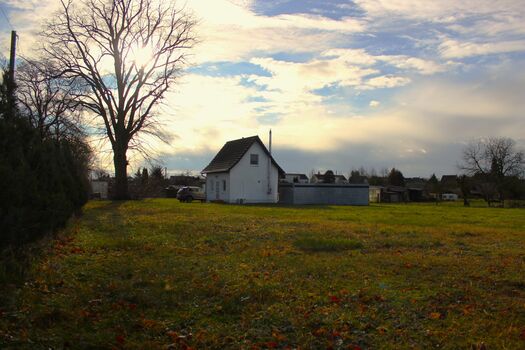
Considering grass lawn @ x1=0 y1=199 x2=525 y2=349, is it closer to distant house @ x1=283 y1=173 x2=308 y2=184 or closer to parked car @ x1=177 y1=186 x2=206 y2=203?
parked car @ x1=177 y1=186 x2=206 y2=203

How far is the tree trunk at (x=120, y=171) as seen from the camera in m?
42.0

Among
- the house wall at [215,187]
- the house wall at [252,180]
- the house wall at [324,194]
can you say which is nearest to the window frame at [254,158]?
the house wall at [252,180]

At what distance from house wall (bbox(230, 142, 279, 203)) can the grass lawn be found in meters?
34.0

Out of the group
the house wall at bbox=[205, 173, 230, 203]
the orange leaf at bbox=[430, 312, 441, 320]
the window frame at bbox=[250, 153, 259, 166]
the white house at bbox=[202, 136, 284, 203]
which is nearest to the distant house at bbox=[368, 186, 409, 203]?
the white house at bbox=[202, 136, 284, 203]

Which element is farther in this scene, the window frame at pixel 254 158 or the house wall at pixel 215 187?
the window frame at pixel 254 158

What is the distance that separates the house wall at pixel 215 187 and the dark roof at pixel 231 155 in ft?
2.00

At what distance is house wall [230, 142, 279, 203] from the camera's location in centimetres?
4709

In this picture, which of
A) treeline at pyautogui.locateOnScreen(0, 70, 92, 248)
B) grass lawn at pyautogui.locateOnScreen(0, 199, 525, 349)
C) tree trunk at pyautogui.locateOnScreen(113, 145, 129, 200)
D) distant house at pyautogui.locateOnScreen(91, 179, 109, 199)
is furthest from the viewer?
distant house at pyautogui.locateOnScreen(91, 179, 109, 199)

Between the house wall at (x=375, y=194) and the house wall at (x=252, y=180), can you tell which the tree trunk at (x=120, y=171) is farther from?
the house wall at (x=375, y=194)

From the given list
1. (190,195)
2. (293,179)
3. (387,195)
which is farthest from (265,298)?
(387,195)

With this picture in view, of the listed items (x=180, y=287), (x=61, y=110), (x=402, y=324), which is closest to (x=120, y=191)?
(x=61, y=110)

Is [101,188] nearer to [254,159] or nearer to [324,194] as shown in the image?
[254,159]

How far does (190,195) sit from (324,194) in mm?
13884

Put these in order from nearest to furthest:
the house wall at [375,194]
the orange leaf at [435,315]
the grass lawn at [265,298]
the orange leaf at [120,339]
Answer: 1. the orange leaf at [120,339]
2. the grass lawn at [265,298]
3. the orange leaf at [435,315]
4. the house wall at [375,194]
